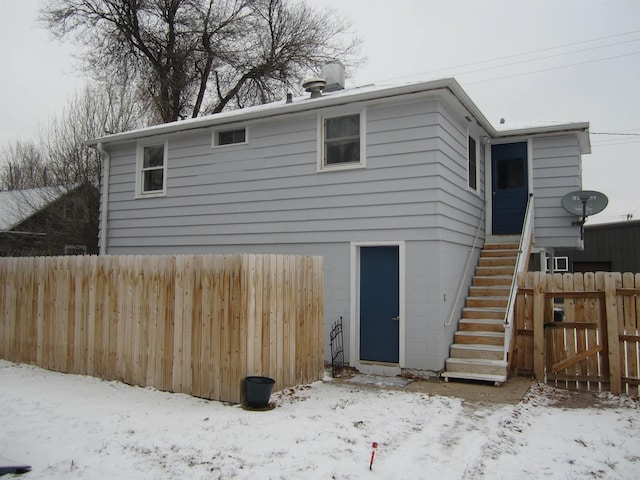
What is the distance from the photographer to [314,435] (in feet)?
17.9

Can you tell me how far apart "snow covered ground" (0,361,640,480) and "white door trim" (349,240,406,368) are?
5.04 ft

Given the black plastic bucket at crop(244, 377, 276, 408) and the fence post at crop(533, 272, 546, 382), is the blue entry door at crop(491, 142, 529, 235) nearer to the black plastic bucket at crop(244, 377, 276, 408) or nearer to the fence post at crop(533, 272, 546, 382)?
the fence post at crop(533, 272, 546, 382)

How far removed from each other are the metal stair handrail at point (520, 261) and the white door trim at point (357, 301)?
5.53ft

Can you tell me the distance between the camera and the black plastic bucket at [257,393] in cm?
636

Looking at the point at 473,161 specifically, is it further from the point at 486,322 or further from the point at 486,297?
the point at 486,322

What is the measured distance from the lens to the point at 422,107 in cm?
907

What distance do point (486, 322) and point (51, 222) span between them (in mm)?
15586

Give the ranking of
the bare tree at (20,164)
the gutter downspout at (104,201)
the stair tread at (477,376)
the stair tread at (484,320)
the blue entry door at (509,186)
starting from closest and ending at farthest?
1. the stair tread at (477,376)
2. the stair tread at (484,320)
3. the blue entry door at (509,186)
4. the gutter downspout at (104,201)
5. the bare tree at (20,164)

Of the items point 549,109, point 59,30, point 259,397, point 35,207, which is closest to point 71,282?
point 259,397

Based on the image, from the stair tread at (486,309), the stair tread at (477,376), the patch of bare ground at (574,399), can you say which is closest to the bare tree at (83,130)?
the stair tread at (486,309)

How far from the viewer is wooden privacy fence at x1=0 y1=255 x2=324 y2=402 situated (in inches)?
268

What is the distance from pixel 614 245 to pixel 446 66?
12.8 meters

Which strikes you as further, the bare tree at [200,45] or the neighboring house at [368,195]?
the bare tree at [200,45]

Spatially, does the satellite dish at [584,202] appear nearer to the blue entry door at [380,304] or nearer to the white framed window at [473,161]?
the white framed window at [473,161]
